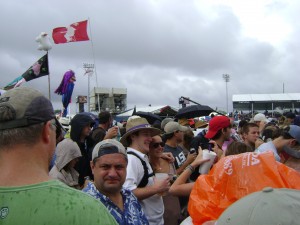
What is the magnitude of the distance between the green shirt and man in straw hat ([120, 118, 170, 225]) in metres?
1.75

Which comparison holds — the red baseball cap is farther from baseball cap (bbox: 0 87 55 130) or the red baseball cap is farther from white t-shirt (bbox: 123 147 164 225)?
baseball cap (bbox: 0 87 55 130)

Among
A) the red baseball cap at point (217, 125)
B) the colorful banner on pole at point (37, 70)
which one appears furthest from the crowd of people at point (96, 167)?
the colorful banner on pole at point (37, 70)

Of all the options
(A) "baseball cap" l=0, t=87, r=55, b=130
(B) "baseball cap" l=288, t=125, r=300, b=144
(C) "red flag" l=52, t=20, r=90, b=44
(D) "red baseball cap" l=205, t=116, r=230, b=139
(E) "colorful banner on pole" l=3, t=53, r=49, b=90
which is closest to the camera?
(A) "baseball cap" l=0, t=87, r=55, b=130

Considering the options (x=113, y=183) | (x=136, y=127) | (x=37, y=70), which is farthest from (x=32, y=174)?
(x=37, y=70)

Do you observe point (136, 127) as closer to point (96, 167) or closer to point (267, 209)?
point (96, 167)

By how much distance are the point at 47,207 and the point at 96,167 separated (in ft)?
4.97

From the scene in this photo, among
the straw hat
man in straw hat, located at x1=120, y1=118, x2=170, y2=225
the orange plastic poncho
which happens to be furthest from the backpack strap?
the orange plastic poncho

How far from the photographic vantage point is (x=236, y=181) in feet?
6.02

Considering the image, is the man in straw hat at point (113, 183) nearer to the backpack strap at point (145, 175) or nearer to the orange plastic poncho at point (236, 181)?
the backpack strap at point (145, 175)

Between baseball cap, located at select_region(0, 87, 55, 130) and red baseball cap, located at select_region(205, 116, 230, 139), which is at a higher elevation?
baseball cap, located at select_region(0, 87, 55, 130)

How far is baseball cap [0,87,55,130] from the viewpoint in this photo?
121cm

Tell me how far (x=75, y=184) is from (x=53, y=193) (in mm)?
2526

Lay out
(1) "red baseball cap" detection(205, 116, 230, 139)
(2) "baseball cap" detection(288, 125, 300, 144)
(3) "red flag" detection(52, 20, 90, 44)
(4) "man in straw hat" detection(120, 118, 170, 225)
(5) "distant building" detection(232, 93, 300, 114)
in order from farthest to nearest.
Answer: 1. (5) "distant building" detection(232, 93, 300, 114)
2. (3) "red flag" detection(52, 20, 90, 44)
3. (1) "red baseball cap" detection(205, 116, 230, 139)
4. (2) "baseball cap" detection(288, 125, 300, 144)
5. (4) "man in straw hat" detection(120, 118, 170, 225)

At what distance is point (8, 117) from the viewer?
121 cm
